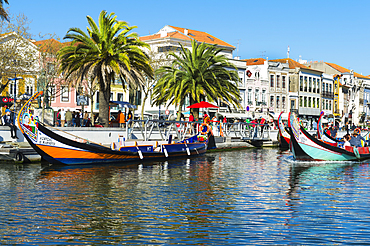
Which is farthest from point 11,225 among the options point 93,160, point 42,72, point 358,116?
point 358,116

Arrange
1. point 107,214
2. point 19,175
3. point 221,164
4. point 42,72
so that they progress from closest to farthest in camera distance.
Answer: point 107,214 → point 19,175 → point 221,164 → point 42,72

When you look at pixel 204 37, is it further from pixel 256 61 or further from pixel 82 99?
pixel 82 99

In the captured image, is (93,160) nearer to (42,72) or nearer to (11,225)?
(11,225)

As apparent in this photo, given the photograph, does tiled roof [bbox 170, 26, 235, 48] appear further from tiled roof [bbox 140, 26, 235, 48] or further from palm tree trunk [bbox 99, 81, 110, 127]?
palm tree trunk [bbox 99, 81, 110, 127]

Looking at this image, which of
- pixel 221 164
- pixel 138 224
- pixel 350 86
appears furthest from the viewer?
pixel 350 86

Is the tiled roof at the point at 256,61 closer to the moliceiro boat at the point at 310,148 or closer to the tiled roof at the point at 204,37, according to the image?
the tiled roof at the point at 204,37

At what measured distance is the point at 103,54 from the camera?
35719mm

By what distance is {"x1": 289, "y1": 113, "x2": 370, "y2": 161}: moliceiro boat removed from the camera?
93.1 ft

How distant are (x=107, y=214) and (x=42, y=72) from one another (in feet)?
138

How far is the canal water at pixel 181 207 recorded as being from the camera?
10.8 metres

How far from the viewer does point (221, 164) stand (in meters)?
28.6

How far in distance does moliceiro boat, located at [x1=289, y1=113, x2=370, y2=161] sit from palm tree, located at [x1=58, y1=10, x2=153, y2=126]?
12.8 metres

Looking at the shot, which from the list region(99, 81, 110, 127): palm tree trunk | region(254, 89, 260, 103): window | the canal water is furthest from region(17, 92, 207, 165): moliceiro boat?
region(254, 89, 260, 103): window

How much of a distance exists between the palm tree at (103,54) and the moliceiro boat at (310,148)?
42.1 feet
